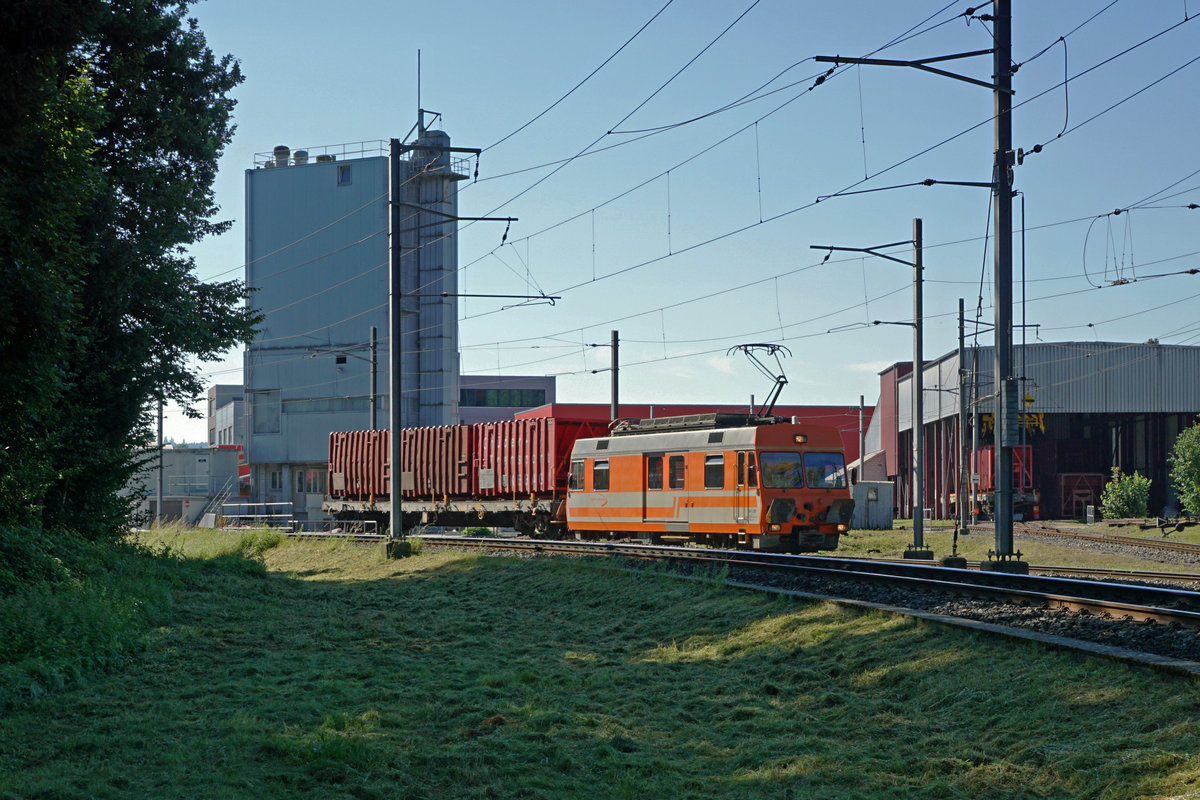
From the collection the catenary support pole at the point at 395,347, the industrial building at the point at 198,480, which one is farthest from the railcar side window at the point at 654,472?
the industrial building at the point at 198,480

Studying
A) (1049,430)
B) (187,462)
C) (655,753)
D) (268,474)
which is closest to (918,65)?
(655,753)

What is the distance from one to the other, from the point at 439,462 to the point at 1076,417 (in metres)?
40.9

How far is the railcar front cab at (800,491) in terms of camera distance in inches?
874

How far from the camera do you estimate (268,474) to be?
6950 cm

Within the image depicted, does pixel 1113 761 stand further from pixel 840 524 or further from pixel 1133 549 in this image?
pixel 1133 549

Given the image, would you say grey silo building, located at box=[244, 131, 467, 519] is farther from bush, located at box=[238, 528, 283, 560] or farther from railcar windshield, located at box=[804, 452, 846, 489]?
railcar windshield, located at box=[804, 452, 846, 489]

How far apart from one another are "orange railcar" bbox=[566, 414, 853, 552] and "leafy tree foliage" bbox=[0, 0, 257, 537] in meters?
9.29

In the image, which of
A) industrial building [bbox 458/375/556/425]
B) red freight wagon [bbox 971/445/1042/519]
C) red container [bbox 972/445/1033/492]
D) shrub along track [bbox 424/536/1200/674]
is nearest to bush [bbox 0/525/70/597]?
shrub along track [bbox 424/536/1200/674]

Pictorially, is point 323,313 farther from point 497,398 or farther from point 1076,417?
point 1076,417

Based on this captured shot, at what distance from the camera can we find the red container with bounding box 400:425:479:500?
3366 centimetres

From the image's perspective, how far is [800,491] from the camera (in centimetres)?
2258

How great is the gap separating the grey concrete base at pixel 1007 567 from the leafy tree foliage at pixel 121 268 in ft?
43.0

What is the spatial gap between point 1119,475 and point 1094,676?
49944 millimetres

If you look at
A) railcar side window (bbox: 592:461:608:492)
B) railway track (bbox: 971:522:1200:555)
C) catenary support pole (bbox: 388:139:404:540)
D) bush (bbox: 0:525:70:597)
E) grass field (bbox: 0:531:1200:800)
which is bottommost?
railway track (bbox: 971:522:1200:555)
